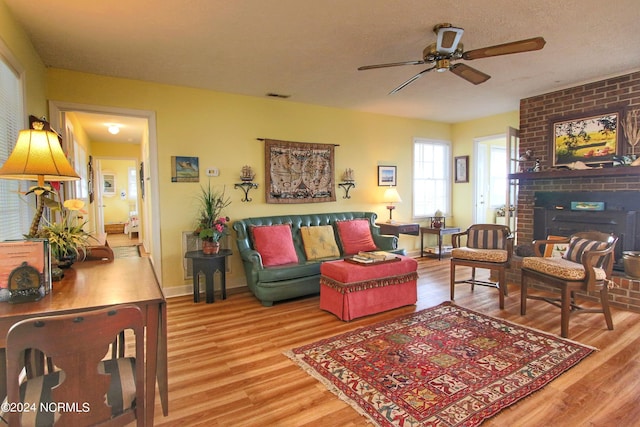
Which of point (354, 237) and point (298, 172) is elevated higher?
point (298, 172)

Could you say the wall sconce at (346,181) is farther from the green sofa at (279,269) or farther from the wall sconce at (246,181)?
the wall sconce at (246,181)

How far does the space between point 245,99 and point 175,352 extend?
3.20 metres

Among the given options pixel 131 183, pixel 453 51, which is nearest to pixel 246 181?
pixel 453 51

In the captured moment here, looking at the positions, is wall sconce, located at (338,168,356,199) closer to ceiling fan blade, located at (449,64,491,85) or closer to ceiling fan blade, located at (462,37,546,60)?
ceiling fan blade, located at (449,64,491,85)

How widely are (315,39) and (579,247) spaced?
3165mm

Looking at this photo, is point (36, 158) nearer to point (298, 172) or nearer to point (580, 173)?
point (298, 172)

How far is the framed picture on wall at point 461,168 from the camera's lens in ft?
21.1

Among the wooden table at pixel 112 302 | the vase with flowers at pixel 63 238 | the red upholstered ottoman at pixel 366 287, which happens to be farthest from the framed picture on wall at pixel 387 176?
the vase with flowers at pixel 63 238

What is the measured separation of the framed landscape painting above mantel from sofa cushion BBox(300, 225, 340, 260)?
309 centimetres

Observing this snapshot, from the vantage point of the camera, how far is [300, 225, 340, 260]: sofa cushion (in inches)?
171

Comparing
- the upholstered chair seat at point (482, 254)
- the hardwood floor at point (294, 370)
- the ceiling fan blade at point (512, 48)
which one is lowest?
the hardwood floor at point (294, 370)

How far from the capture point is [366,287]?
3348 millimetres

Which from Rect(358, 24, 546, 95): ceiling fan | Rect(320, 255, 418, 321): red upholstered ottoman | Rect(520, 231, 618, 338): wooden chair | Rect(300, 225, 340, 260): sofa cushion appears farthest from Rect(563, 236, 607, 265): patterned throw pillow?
Rect(300, 225, 340, 260): sofa cushion

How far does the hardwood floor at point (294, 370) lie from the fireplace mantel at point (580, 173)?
4.83 feet
